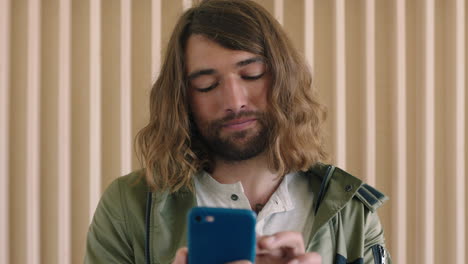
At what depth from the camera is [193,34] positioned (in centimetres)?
111

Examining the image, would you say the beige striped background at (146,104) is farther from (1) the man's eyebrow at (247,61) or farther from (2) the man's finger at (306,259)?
(2) the man's finger at (306,259)

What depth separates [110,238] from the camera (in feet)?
3.39

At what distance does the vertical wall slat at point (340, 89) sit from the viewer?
5.17 feet

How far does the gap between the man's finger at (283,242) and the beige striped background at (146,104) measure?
32.3 inches

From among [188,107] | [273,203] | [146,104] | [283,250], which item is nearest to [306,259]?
[283,250]
